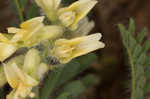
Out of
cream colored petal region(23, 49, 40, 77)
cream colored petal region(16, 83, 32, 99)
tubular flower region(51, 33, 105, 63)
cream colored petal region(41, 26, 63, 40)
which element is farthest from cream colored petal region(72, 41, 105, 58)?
cream colored petal region(16, 83, 32, 99)

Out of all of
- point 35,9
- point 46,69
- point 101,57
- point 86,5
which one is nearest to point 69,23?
point 86,5

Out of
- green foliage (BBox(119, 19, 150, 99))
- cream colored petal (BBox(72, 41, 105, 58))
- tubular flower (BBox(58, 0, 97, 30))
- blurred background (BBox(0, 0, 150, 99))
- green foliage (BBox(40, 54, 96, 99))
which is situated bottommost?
blurred background (BBox(0, 0, 150, 99))

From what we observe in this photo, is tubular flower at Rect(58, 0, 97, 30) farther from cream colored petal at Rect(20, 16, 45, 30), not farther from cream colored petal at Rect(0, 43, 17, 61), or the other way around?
cream colored petal at Rect(0, 43, 17, 61)

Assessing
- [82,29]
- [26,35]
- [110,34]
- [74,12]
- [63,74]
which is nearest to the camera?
[26,35]

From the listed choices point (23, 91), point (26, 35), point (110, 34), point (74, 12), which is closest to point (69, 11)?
point (74, 12)

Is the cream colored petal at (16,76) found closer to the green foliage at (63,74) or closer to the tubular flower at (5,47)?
the tubular flower at (5,47)

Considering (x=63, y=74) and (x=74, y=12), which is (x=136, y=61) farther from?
(x=63, y=74)

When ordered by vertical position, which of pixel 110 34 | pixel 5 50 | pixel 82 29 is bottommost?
pixel 110 34
